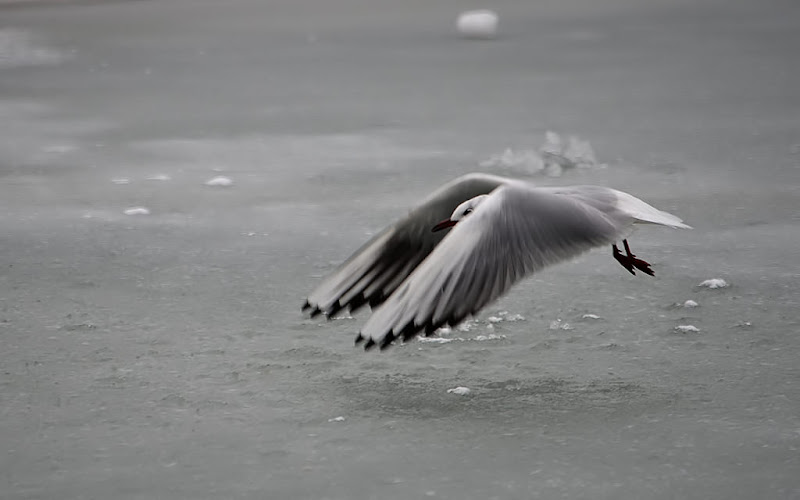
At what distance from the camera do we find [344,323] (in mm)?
3182

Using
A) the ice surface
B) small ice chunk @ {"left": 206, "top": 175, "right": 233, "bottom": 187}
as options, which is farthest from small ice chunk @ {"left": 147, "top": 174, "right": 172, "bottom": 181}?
the ice surface

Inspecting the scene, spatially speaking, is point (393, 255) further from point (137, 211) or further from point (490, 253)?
point (137, 211)

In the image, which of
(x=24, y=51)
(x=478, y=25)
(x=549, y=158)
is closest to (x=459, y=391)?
(x=549, y=158)

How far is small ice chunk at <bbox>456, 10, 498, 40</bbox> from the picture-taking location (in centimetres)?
718

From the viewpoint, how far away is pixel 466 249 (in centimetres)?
257

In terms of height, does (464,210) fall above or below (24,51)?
below

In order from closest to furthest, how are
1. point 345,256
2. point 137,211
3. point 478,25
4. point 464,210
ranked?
point 464,210, point 345,256, point 137,211, point 478,25

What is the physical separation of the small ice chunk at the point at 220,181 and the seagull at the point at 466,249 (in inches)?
64.9

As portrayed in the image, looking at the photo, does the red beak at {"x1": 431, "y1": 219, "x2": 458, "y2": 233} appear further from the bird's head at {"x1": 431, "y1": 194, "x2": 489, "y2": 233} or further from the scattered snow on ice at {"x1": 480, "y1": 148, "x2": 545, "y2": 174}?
the scattered snow on ice at {"x1": 480, "y1": 148, "x2": 545, "y2": 174}

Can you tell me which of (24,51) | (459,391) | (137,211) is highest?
(24,51)

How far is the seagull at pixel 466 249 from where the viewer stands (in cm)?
248

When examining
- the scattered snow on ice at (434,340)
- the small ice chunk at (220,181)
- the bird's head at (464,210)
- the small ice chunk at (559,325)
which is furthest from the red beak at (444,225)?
the small ice chunk at (220,181)

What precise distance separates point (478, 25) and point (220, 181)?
9.79 ft

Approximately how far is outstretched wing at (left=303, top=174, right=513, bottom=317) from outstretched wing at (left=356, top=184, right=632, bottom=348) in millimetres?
248
